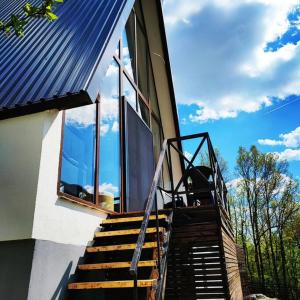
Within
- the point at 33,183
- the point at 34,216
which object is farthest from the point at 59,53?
the point at 34,216

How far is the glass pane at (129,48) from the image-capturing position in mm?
7600

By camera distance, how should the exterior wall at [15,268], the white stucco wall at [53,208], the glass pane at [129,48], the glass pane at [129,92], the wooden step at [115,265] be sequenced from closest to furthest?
1. the exterior wall at [15,268]
2. the white stucco wall at [53,208]
3. the wooden step at [115,265]
4. the glass pane at [129,92]
5. the glass pane at [129,48]

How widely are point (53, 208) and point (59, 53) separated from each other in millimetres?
2345

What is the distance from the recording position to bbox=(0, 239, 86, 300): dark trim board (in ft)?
9.55

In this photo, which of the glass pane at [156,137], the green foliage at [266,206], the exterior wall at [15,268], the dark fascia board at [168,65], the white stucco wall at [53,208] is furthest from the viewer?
the green foliage at [266,206]

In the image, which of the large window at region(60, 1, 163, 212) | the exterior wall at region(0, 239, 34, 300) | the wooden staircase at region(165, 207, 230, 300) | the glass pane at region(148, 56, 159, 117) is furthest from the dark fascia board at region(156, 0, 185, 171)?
the exterior wall at region(0, 239, 34, 300)

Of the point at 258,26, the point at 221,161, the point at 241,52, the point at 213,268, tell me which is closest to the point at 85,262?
the point at 213,268

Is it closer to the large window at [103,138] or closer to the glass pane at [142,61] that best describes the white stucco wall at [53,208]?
the large window at [103,138]

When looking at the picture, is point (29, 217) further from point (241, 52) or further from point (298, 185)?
point (298, 185)

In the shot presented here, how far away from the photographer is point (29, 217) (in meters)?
3.12

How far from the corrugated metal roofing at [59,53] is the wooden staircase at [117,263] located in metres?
1.99

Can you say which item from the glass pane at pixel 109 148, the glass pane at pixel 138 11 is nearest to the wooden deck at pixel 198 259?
the glass pane at pixel 109 148

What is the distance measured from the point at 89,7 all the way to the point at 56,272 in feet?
16.7

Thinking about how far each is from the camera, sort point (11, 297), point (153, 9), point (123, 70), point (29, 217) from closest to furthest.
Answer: point (11, 297) → point (29, 217) → point (123, 70) → point (153, 9)
